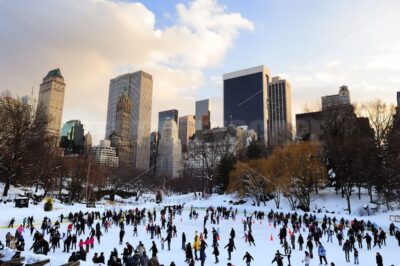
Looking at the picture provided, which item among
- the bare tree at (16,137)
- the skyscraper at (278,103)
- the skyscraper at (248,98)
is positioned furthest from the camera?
the skyscraper at (248,98)

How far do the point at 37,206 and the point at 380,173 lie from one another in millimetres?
42122

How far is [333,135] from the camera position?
51656 millimetres

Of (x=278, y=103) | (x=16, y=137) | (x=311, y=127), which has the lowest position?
(x=16, y=137)

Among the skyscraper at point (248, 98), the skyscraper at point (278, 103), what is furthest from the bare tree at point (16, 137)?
the skyscraper at point (248, 98)

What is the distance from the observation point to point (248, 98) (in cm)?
16962

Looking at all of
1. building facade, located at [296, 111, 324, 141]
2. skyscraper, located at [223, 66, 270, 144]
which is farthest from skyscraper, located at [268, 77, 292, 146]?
building facade, located at [296, 111, 324, 141]

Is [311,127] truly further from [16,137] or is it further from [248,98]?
[248,98]

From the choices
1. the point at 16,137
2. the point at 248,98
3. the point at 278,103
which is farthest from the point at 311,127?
the point at 248,98

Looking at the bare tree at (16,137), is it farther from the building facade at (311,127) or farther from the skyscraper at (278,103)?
the skyscraper at (278,103)

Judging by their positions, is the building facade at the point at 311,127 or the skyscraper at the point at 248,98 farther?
the skyscraper at the point at 248,98

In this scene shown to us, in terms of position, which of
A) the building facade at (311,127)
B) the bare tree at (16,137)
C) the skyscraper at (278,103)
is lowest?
the bare tree at (16,137)

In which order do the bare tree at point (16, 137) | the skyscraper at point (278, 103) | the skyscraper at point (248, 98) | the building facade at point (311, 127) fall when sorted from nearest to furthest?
the bare tree at point (16, 137), the building facade at point (311, 127), the skyscraper at point (278, 103), the skyscraper at point (248, 98)

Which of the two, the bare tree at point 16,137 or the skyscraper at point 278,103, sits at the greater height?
the skyscraper at point 278,103

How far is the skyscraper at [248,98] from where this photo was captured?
164 m
